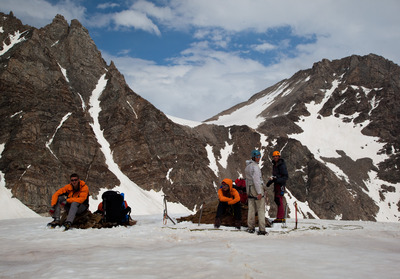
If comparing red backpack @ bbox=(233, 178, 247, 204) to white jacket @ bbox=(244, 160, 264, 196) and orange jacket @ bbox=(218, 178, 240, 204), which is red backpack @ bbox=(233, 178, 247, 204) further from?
white jacket @ bbox=(244, 160, 264, 196)

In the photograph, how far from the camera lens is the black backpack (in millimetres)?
12328

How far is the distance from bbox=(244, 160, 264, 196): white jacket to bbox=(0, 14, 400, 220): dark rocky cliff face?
154 feet

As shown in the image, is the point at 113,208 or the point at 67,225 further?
the point at 113,208

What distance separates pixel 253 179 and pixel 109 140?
68.0 meters

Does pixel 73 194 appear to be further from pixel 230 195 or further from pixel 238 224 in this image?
pixel 238 224

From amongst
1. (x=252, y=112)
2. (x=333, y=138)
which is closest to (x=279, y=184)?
(x=333, y=138)

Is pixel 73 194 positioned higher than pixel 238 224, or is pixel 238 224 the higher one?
pixel 73 194

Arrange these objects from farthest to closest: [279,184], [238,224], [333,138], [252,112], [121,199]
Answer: [252,112], [333,138], [279,184], [121,199], [238,224]

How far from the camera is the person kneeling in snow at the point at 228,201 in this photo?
1188 centimetres

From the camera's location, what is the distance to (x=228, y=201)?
12.1 meters

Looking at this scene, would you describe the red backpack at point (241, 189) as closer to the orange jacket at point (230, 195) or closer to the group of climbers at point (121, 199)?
the group of climbers at point (121, 199)

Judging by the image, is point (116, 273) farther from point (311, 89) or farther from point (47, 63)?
point (311, 89)

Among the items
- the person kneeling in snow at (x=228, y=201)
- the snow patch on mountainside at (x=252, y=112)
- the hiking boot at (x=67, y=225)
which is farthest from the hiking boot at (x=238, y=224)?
the snow patch on mountainside at (x=252, y=112)

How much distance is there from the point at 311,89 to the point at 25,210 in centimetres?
14081
